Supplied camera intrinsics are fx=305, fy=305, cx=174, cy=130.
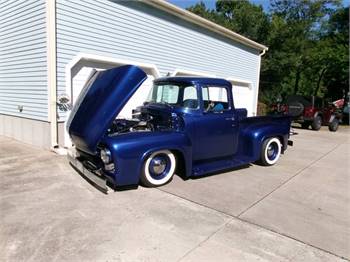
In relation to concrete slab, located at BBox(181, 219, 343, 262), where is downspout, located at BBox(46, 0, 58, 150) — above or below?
above

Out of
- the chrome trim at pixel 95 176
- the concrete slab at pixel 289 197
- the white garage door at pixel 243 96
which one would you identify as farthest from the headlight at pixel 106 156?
the white garage door at pixel 243 96

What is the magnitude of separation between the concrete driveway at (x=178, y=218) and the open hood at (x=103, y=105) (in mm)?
888

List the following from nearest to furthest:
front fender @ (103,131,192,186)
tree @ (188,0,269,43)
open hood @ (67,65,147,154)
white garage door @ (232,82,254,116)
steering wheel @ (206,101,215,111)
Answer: front fender @ (103,131,192,186) → open hood @ (67,65,147,154) → steering wheel @ (206,101,215,111) → white garage door @ (232,82,254,116) → tree @ (188,0,269,43)

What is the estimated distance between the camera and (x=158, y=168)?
5.21 meters

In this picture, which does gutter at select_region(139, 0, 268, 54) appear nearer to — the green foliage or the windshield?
the windshield

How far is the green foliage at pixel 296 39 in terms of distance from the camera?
23.7 meters

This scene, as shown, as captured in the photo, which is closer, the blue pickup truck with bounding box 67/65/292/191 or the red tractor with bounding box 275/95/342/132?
the blue pickup truck with bounding box 67/65/292/191

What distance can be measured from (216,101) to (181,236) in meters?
3.29

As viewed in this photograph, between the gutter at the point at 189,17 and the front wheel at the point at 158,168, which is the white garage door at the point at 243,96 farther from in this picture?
the front wheel at the point at 158,168

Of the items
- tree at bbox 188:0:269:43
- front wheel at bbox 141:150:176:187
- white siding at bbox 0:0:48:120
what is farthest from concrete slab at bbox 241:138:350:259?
A: tree at bbox 188:0:269:43

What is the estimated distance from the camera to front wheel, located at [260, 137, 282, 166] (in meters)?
6.84

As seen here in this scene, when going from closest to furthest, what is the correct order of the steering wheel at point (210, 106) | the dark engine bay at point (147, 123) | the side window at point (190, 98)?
the dark engine bay at point (147, 123)
the side window at point (190, 98)
the steering wheel at point (210, 106)

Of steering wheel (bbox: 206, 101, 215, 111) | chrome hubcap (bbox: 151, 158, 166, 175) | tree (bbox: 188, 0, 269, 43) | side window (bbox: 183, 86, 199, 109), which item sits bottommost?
chrome hubcap (bbox: 151, 158, 166, 175)

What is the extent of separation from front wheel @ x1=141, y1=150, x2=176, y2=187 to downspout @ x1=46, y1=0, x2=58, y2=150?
3497 mm
